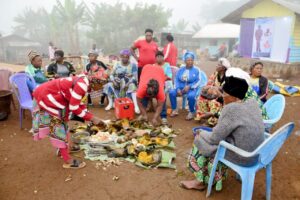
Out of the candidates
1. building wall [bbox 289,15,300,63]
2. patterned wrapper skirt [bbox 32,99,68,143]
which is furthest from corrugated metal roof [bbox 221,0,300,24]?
patterned wrapper skirt [bbox 32,99,68,143]

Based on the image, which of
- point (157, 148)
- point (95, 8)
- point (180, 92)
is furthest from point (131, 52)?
point (95, 8)

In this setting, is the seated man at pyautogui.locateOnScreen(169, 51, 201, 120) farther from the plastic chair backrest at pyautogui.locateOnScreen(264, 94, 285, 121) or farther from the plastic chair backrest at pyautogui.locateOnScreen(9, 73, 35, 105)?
the plastic chair backrest at pyautogui.locateOnScreen(9, 73, 35, 105)

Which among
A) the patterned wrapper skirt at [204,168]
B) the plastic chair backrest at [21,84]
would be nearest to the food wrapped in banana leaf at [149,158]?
the patterned wrapper skirt at [204,168]

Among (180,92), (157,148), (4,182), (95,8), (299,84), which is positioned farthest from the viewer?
(95,8)

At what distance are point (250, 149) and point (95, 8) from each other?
29.0 metres

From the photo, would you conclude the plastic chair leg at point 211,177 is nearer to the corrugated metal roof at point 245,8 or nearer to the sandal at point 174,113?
the sandal at point 174,113

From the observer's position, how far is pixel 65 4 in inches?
1013

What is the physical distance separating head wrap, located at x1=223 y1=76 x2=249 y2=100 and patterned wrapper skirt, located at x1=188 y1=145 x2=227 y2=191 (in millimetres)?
816

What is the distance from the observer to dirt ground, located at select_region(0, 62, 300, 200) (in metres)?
3.08

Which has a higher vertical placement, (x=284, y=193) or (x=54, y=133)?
(x=54, y=133)

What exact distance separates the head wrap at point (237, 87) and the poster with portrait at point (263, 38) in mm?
9983

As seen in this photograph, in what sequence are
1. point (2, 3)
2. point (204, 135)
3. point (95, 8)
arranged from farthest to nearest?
point (2, 3), point (95, 8), point (204, 135)

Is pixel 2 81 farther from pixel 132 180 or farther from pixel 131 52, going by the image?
pixel 132 180

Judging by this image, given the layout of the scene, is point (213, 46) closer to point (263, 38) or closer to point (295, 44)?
point (263, 38)
